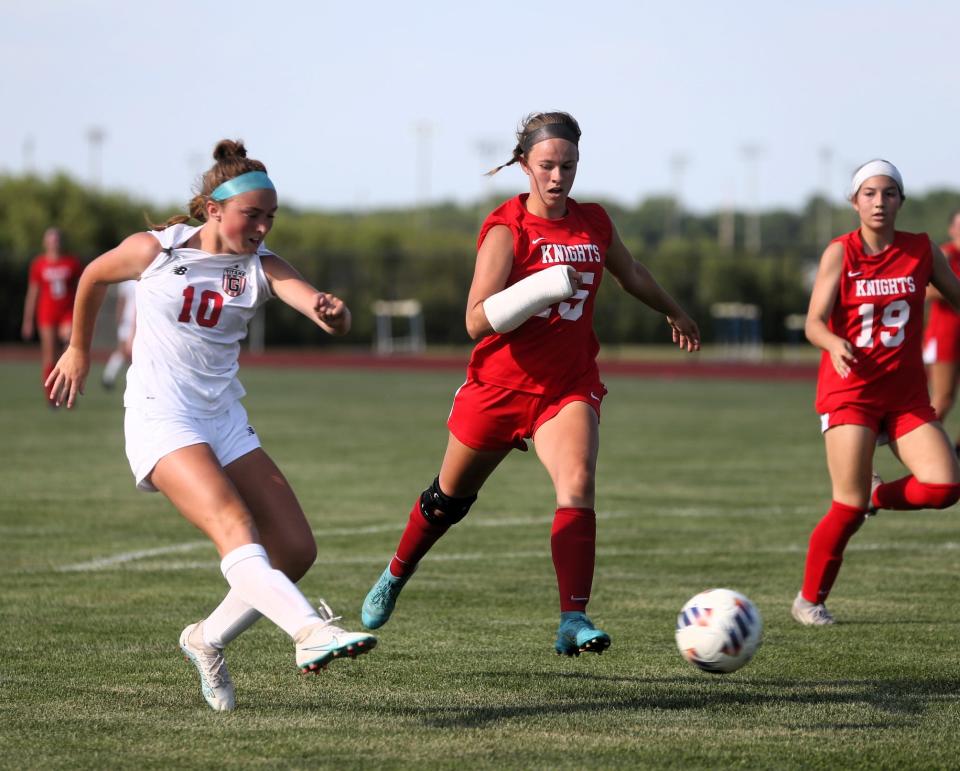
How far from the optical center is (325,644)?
4.86m

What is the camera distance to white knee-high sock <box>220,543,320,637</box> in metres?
5.04

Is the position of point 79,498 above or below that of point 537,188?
below

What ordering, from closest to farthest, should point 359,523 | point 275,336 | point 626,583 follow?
1. point 626,583
2. point 359,523
3. point 275,336

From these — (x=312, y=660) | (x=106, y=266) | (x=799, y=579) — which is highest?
(x=106, y=266)

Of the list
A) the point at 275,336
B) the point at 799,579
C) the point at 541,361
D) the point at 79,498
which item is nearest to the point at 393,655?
the point at 541,361

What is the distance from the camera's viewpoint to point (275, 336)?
154 ft

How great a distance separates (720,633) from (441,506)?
1.63 m

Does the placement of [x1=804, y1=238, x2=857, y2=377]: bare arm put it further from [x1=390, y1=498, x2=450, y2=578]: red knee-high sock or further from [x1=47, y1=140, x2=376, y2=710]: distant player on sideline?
[x1=47, y1=140, x2=376, y2=710]: distant player on sideline

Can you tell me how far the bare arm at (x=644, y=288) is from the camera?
21.6 feet

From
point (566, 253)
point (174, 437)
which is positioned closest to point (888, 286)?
point (566, 253)

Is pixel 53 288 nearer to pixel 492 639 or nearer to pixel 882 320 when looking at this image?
pixel 492 639

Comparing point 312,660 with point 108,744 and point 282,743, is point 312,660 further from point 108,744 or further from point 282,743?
point 108,744

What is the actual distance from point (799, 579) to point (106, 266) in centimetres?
464

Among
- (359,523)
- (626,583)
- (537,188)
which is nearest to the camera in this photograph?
(537,188)
